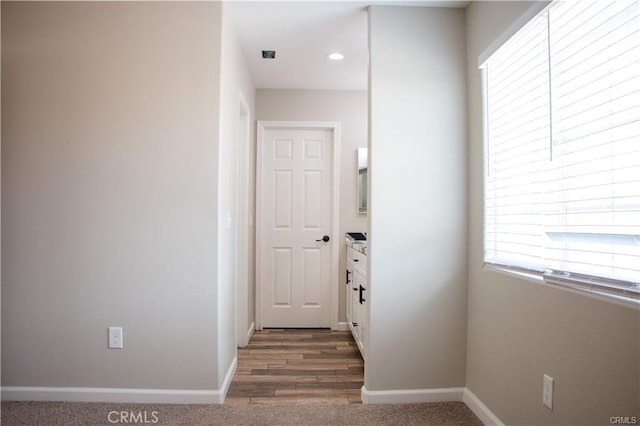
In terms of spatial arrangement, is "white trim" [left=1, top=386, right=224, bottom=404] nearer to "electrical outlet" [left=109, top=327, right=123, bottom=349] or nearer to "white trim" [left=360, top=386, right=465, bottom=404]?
"electrical outlet" [left=109, top=327, right=123, bottom=349]

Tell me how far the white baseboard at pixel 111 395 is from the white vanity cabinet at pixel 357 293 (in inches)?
41.1

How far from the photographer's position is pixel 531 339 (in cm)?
164

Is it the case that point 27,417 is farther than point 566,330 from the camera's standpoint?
Yes

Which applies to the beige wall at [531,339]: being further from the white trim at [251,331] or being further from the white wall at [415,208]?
the white trim at [251,331]

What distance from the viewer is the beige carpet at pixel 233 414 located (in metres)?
1.99

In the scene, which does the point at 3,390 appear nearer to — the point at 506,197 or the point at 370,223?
the point at 370,223

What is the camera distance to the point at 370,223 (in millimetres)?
2217

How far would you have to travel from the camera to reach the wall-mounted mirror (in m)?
3.67

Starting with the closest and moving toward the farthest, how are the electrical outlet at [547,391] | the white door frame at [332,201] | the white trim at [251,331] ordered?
the electrical outlet at [547,391]
the white trim at [251,331]
the white door frame at [332,201]

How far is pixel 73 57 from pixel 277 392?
2373 mm

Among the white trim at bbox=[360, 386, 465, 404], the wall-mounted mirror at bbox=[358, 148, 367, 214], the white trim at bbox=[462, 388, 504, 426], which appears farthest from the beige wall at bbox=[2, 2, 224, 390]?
the wall-mounted mirror at bbox=[358, 148, 367, 214]

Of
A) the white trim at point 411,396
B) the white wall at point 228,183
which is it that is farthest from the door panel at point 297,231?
the white trim at point 411,396

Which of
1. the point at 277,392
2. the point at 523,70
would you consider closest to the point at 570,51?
the point at 523,70

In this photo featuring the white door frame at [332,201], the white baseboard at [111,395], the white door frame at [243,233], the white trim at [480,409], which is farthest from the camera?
the white door frame at [332,201]
